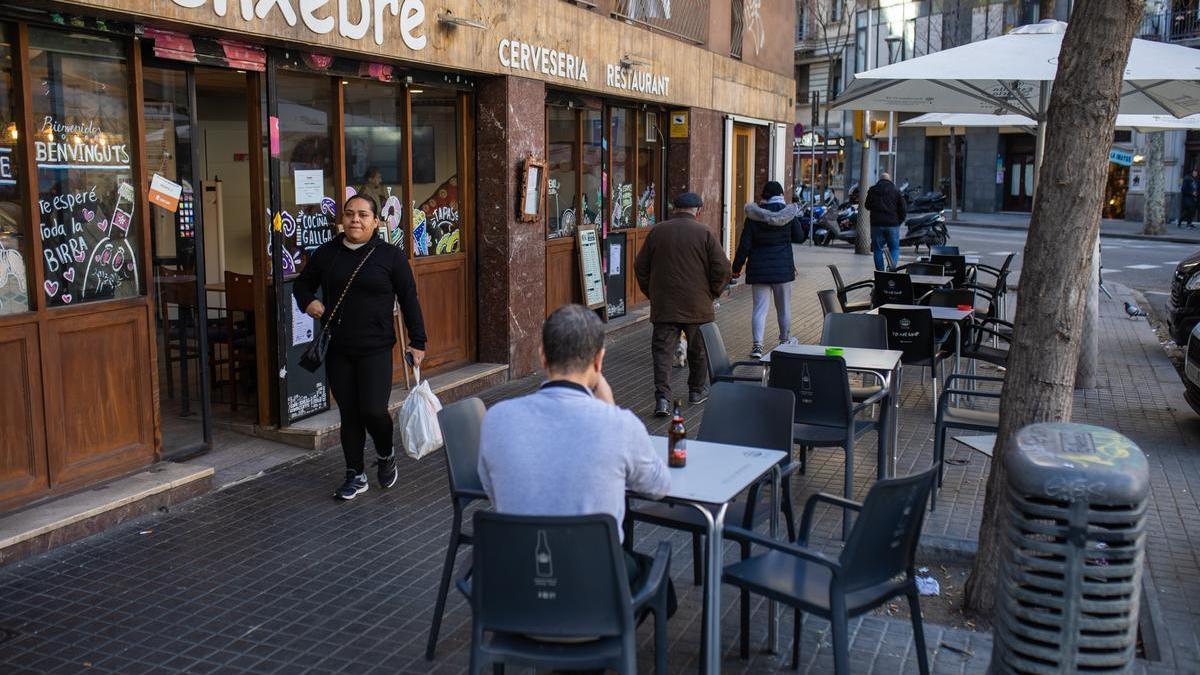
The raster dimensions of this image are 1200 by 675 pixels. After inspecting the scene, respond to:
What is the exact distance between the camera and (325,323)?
6.13 metres

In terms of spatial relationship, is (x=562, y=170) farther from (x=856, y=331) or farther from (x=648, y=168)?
(x=856, y=331)

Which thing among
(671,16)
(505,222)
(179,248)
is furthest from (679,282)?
(671,16)

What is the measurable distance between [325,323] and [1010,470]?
13.2ft

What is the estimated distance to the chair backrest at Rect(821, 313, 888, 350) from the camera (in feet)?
24.2

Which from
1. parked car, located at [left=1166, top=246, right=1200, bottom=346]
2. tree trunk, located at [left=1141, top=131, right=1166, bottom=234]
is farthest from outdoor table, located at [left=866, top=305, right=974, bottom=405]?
tree trunk, located at [left=1141, top=131, right=1166, bottom=234]

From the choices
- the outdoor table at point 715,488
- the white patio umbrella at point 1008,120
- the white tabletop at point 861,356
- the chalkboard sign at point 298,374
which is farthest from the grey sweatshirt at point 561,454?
the white patio umbrella at point 1008,120

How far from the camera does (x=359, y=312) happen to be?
19.9ft

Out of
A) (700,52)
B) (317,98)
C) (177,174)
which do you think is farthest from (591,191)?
(177,174)

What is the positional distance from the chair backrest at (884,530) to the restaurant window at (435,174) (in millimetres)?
5976

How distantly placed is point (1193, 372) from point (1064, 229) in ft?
14.6

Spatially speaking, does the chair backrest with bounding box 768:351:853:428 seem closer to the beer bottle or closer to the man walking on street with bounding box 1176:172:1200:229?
the beer bottle

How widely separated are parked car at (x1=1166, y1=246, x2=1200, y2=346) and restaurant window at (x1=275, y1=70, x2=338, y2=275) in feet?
25.3

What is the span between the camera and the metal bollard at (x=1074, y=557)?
3.22 metres

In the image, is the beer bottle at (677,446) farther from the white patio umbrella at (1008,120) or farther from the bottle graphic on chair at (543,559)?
the white patio umbrella at (1008,120)
